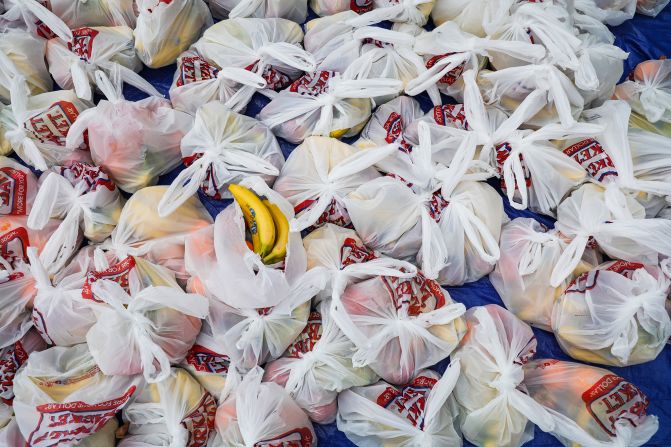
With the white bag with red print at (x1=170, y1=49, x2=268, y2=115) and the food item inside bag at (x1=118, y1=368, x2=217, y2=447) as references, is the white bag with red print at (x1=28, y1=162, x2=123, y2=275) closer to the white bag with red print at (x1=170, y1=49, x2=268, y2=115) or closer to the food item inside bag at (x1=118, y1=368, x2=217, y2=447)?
the white bag with red print at (x1=170, y1=49, x2=268, y2=115)

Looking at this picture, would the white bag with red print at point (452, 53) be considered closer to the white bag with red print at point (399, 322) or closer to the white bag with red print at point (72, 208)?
the white bag with red print at point (399, 322)

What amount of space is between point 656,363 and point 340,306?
3.03 feet

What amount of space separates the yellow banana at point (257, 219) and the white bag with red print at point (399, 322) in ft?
0.71

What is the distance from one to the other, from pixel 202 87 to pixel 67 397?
3.04 ft

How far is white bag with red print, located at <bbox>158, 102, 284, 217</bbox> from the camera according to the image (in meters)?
1.60

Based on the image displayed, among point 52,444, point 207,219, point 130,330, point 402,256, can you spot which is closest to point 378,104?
point 402,256

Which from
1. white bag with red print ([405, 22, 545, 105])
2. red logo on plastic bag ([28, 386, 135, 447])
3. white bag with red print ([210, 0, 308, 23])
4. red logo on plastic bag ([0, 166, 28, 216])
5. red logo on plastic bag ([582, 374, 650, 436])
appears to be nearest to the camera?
red logo on plastic bag ([28, 386, 135, 447])

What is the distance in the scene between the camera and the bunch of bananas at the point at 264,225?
1522 mm

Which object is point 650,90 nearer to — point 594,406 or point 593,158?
point 593,158

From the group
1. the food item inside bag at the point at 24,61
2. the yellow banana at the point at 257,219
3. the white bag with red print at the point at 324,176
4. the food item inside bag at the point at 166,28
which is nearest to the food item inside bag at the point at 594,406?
the white bag with red print at the point at 324,176

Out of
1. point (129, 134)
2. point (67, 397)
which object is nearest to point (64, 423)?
point (67, 397)

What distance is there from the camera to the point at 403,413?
1.50m

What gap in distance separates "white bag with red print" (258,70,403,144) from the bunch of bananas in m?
0.28

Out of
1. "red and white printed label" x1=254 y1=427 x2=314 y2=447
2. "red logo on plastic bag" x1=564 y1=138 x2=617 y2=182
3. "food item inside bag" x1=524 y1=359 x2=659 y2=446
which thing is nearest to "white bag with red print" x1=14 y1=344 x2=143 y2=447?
"red and white printed label" x1=254 y1=427 x2=314 y2=447
